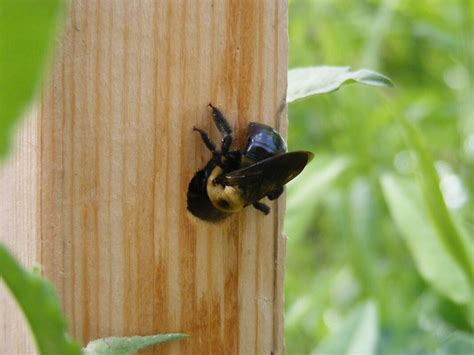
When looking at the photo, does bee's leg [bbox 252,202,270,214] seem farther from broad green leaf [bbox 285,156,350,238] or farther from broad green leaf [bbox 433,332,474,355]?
broad green leaf [bbox 285,156,350,238]

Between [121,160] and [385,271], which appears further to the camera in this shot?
[385,271]

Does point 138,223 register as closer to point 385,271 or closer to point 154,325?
point 154,325

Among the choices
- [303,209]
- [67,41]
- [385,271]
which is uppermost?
[67,41]

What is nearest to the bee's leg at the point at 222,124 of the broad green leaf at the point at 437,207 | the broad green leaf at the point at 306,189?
the broad green leaf at the point at 437,207

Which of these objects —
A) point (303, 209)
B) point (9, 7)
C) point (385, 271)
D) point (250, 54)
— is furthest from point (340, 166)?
point (9, 7)

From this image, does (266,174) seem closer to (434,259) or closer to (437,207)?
(437,207)

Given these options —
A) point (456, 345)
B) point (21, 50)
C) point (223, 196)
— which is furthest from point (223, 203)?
point (456, 345)

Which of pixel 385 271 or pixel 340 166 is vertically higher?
pixel 340 166
